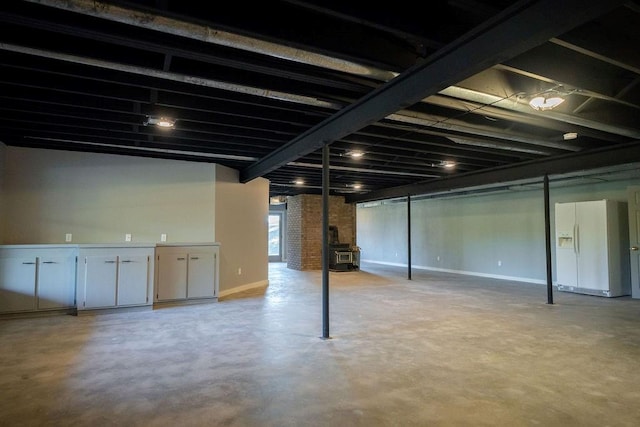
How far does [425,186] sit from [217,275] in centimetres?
539

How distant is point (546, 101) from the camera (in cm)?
350

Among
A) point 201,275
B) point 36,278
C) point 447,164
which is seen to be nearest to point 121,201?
point 36,278

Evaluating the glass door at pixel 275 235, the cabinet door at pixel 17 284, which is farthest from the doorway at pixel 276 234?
the cabinet door at pixel 17 284

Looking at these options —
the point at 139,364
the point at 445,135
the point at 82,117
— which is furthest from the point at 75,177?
the point at 445,135

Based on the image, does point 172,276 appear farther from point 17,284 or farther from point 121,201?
point 17,284

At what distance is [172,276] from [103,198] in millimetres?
1688

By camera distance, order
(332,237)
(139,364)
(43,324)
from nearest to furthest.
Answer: (139,364), (43,324), (332,237)

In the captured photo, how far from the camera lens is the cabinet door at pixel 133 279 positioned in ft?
17.8

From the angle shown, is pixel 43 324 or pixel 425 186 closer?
pixel 43 324

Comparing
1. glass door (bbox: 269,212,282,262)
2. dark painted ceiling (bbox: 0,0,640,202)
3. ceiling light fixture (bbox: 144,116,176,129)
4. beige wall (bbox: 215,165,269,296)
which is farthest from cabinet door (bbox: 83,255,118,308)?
glass door (bbox: 269,212,282,262)

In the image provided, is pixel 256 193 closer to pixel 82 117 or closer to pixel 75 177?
pixel 75 177

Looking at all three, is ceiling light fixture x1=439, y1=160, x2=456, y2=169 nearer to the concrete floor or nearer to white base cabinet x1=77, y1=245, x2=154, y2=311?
the concrete floor

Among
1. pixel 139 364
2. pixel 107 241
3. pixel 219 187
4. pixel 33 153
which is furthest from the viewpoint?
pixel 219 187

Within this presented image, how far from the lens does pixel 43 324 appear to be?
477 cm
